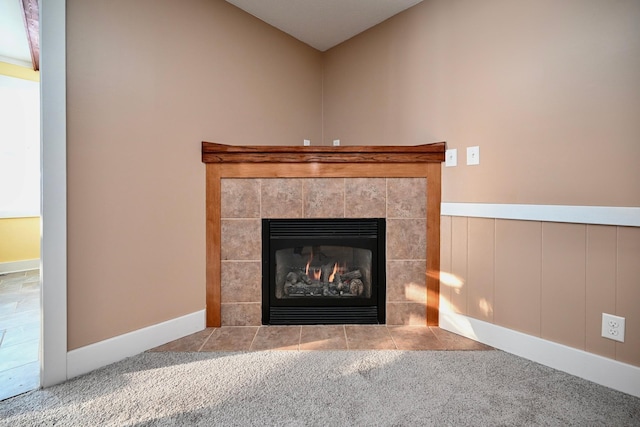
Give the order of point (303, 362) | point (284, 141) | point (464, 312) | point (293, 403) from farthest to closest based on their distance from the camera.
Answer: point (284, 141)
point (464, 312)
point (303, 362)
point (293, 403)

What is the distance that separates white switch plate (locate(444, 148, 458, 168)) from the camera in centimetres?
208

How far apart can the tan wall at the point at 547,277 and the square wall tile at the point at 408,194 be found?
20 cm

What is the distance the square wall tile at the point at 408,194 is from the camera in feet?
7.21

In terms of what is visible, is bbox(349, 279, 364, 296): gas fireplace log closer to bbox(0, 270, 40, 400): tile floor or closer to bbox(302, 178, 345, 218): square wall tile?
bbox(302, 178, 345, 218): square wall tile

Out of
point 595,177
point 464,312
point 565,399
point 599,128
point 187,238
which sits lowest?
point 565,399

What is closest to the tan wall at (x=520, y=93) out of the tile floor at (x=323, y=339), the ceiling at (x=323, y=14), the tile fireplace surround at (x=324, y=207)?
the ceiling at (x=323, y=14)

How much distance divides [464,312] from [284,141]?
194cm

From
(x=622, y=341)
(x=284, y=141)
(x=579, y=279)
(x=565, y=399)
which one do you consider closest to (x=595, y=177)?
(x=579, y=279)

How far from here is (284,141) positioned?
2.79 meters

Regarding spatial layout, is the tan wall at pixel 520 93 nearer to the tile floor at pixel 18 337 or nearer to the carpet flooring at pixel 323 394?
the carpet flooring at pixel 323 394

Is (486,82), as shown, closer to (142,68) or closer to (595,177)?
(595,177)

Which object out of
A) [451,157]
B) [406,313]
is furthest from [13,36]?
[406,313]

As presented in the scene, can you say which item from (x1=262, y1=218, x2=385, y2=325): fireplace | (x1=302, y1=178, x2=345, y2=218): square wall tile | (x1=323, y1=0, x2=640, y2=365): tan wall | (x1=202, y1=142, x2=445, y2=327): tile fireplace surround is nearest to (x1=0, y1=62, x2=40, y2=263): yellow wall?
(x1=202, y1=142, x2=445, y2=327): tile fireplace surround

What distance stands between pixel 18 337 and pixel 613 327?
3.38 m
